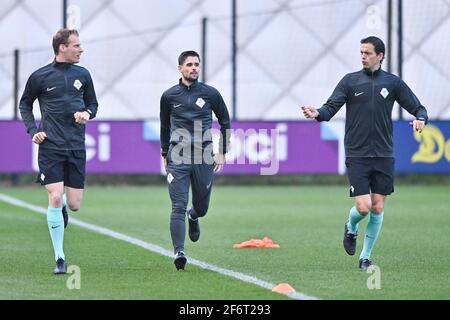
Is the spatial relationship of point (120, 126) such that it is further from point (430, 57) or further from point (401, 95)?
point (401, 95)

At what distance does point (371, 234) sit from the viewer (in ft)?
45.5

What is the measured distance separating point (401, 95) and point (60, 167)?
3.42 metres

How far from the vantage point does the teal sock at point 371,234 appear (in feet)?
45.1

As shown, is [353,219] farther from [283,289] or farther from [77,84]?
[77,84]

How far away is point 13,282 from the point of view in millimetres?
12289

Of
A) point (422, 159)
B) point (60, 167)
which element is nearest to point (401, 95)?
point (60, 167)

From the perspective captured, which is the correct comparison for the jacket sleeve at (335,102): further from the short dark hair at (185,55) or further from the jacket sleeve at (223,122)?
the short dark hair at (185,55)

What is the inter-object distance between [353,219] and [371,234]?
0.98 ft

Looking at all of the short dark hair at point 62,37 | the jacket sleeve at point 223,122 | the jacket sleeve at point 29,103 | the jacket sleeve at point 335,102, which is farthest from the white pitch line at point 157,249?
the short dark hair at point 62,37

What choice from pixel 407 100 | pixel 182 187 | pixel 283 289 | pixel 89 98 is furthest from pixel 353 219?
pixel 89 98

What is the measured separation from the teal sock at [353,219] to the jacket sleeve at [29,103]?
3249 millimetres

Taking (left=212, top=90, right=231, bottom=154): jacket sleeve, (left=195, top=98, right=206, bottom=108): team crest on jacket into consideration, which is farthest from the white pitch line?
(left=195, top=98, right=206, bottom=108): team crest on jacket

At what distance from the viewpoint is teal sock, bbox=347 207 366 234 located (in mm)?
13953

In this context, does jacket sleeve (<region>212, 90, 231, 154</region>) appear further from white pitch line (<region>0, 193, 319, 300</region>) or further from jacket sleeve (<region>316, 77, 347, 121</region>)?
white pitch line (<region>0, 193, 319, 300</region>)
